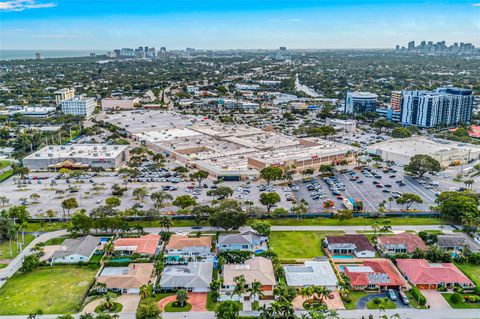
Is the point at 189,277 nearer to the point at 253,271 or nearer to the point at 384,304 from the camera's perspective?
the point at 253,271

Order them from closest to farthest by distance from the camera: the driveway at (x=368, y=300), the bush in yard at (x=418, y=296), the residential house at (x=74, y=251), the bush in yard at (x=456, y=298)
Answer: the driveway at (x=368, y=300)
the bush in yard at (x=418, y=296)
the bush in yard at (x=456, y=298)
the residential house at (x=74, y=251)

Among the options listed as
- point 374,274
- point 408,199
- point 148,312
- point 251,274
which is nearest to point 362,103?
point 408,199

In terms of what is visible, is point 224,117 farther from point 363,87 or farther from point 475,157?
point 363,87

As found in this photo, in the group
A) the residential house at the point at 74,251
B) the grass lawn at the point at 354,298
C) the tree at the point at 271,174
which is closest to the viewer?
the grass lawn at the point at 354,298

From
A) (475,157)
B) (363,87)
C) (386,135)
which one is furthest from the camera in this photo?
(363,87)

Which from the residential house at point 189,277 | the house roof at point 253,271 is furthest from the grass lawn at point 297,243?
the residential house at point 189,277

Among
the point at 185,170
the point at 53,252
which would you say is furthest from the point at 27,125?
the point at 53,252

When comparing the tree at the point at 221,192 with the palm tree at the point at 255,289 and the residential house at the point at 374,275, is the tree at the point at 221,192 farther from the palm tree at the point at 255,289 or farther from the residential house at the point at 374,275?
the palm tree at the point at 255,289
